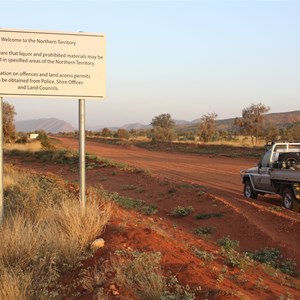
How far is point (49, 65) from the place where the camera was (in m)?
7.91

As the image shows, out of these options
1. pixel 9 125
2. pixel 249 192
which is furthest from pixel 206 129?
pixel 249 192

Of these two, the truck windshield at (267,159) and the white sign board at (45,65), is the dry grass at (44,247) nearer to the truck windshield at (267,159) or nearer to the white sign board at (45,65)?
the white sign board at (45,65)

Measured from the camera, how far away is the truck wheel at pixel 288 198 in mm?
13164

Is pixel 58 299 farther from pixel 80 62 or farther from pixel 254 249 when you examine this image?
pixel 254 249

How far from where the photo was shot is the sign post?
25.8 feet

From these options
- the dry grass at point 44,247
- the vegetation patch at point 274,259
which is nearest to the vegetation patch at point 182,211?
the vegetation patch at point 274,259

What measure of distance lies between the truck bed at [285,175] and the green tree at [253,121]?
144 ft

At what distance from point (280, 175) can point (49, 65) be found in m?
8.31

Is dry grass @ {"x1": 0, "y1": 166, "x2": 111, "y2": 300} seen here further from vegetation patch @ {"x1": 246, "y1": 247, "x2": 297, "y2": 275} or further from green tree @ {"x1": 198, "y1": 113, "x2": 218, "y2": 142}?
green tree @ {"x1": 198, "y1": 113, "x2": 218, "y2": 142}

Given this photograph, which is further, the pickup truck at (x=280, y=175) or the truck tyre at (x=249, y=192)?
the truck tyre at (x=249, y=192)

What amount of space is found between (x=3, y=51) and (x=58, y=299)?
448cm

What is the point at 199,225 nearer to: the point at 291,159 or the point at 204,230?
the point at 204,230

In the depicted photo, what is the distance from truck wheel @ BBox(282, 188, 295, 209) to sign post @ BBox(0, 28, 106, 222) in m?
7.33

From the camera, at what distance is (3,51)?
7867 mm
